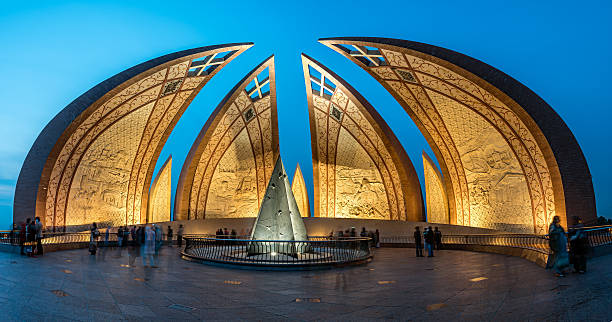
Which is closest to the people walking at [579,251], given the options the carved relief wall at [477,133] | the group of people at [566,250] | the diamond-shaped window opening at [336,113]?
the group of people at [566,250]

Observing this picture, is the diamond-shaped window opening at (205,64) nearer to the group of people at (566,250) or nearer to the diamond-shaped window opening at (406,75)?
the diamond-shaped window opening at (406,75)

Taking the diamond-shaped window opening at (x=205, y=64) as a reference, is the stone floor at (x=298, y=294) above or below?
below

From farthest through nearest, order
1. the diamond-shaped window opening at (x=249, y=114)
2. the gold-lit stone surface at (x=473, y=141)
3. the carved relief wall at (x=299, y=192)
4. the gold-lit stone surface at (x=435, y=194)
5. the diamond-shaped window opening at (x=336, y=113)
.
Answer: the carved relief wall at (x=299, y=192) → the diamond-shaped window opening at (x=249, y=114) → the gold-lit stone surface at (x=435, y=194) → the diamond-shaped window opening at (x=336, y=113) → the gold-lit stone surface at (x=473, y=141)

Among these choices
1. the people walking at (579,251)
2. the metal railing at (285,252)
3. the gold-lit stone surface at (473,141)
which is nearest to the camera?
the people walking at (579,251)

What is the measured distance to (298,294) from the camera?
4.28m

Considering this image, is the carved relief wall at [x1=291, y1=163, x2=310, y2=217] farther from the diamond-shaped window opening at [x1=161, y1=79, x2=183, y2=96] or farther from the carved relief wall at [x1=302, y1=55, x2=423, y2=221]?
the diamond-shaped window opening at [x1=161, y1=79, x2=183, y2=96]

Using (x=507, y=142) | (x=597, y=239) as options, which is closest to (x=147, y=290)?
(x=597, y=239)

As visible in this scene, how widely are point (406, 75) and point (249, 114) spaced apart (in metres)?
7.17

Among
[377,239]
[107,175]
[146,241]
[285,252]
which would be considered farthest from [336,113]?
[146,241]

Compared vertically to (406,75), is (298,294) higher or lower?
lower

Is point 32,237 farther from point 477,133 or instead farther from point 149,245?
point 477,133

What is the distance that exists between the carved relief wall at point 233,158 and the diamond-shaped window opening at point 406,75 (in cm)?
488

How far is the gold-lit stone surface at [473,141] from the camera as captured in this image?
10656 millimetres

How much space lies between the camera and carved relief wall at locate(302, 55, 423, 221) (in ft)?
48.2
